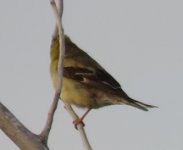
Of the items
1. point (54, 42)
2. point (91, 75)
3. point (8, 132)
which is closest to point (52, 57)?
point (54, 42)

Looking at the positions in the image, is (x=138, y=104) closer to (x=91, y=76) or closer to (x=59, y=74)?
(x=91, y=76)

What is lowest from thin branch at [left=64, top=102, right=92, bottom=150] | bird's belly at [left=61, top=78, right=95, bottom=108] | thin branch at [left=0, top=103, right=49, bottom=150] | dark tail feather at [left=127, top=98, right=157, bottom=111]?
bird's belly at [left=61, top=78, right=95, bottom=108]

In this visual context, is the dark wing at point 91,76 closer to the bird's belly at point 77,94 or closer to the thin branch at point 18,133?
the bird's belly at point 77,94

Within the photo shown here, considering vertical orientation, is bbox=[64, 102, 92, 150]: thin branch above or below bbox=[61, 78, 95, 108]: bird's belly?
above

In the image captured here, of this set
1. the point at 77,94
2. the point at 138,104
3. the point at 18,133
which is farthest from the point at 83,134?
the point at 77,94

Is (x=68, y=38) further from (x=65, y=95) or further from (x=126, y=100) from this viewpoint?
(x=126, y=100)

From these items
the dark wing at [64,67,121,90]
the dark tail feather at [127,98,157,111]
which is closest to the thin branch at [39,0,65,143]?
the dark tail feather at [127,98,157,111]

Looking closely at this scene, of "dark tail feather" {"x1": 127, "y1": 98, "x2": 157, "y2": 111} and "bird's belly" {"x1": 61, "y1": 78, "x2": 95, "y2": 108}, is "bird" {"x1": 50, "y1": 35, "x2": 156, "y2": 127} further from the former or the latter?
"dark tail feather" {"x1": 127, "y1": 98, "x2": 157, "y2": 111}

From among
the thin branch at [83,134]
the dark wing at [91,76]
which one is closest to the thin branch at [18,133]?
the thin branch at [83,134]
